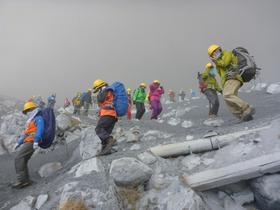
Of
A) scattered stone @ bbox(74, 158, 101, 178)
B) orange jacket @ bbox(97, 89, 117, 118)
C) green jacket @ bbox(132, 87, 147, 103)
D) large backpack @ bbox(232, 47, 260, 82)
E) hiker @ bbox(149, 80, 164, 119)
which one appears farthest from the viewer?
green jacket @ bbox(132, 87, 147, 103)

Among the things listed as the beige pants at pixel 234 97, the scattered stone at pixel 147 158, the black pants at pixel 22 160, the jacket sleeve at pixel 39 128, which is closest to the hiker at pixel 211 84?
the beige pants at pixel 234 97

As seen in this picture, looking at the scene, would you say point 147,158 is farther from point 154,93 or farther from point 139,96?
point 139,96

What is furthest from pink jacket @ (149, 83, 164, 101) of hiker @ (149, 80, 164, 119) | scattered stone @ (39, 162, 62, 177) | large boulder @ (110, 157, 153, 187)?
large boulder @ (110, 157, 153, 187)

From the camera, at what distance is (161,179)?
528 cm

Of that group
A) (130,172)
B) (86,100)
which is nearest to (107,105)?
(130,172)

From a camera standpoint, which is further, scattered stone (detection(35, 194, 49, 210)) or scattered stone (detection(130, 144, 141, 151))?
scattered stone (detection(130, 144, 141, 151))

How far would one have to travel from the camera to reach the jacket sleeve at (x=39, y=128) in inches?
260

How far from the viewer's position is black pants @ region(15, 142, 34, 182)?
6785 millimetres

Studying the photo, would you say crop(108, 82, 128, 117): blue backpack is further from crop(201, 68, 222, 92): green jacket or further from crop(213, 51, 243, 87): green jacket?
crop(201, 68, 222, 92): green jacket

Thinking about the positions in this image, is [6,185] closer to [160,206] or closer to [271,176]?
[160,206]

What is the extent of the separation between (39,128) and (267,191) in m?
5.47

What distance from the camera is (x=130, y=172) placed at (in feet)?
17.1

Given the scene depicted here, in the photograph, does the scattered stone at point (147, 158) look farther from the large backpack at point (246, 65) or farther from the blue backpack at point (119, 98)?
the large backpack at point (246, 65)

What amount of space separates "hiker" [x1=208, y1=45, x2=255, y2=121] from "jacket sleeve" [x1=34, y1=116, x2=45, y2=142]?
511cm
